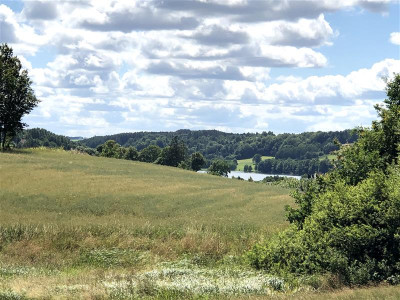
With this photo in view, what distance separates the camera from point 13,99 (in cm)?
8381

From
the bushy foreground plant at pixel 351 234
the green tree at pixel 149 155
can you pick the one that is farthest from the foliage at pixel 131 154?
the bushy foreground plant at pixel 351 234

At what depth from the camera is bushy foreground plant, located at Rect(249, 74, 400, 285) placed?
2138cm

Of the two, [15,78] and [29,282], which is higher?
[15,78]

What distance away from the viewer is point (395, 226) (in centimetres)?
2175

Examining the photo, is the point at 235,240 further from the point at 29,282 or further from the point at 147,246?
the point at 29,282

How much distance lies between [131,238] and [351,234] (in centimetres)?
1448

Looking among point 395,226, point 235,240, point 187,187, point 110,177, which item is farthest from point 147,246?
point 110,177

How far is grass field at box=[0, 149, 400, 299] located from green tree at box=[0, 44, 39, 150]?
86.5ft

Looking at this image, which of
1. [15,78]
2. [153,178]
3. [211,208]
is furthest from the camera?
[15,78]

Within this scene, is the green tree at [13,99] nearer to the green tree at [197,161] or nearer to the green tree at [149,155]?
the green tree at [197,161]

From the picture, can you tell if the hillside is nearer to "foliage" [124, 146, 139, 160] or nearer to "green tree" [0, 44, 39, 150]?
"green tree" [0, 44, 39, 150]

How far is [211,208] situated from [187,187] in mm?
13548

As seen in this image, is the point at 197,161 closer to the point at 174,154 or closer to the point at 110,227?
the point at 174,154

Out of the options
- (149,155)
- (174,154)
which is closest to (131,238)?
(174,154)
